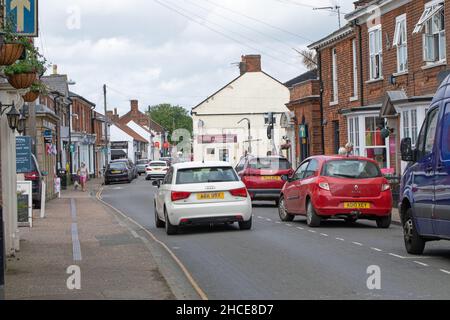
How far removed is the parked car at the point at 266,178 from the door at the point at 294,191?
6798 millimetres

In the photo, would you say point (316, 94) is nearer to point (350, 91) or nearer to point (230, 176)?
point (350, 91)

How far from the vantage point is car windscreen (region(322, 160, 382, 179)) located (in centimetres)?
1761

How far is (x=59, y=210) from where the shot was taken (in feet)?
90.9

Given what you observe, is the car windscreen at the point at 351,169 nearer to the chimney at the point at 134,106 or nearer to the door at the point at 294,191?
the door at the point at 294,191

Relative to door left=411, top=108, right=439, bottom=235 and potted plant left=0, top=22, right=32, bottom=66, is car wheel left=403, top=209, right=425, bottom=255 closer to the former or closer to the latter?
door left=411, top=108, right=439, bottom=235

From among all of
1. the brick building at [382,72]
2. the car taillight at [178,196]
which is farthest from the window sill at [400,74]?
the car taillight at [178,196]

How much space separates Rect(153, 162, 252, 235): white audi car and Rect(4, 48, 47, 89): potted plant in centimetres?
508

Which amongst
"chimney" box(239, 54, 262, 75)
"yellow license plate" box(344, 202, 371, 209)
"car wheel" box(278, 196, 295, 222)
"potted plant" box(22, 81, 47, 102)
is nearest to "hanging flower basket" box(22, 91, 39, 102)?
"potted plant" box(22, 81, 47, 102)

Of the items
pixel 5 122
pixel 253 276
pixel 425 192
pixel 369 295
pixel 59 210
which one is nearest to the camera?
pixel 369 295

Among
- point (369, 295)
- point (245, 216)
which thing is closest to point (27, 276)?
point (369, 295)

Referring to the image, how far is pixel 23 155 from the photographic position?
21250mm

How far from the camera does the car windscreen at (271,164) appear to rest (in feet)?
88.2

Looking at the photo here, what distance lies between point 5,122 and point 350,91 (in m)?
21.6
